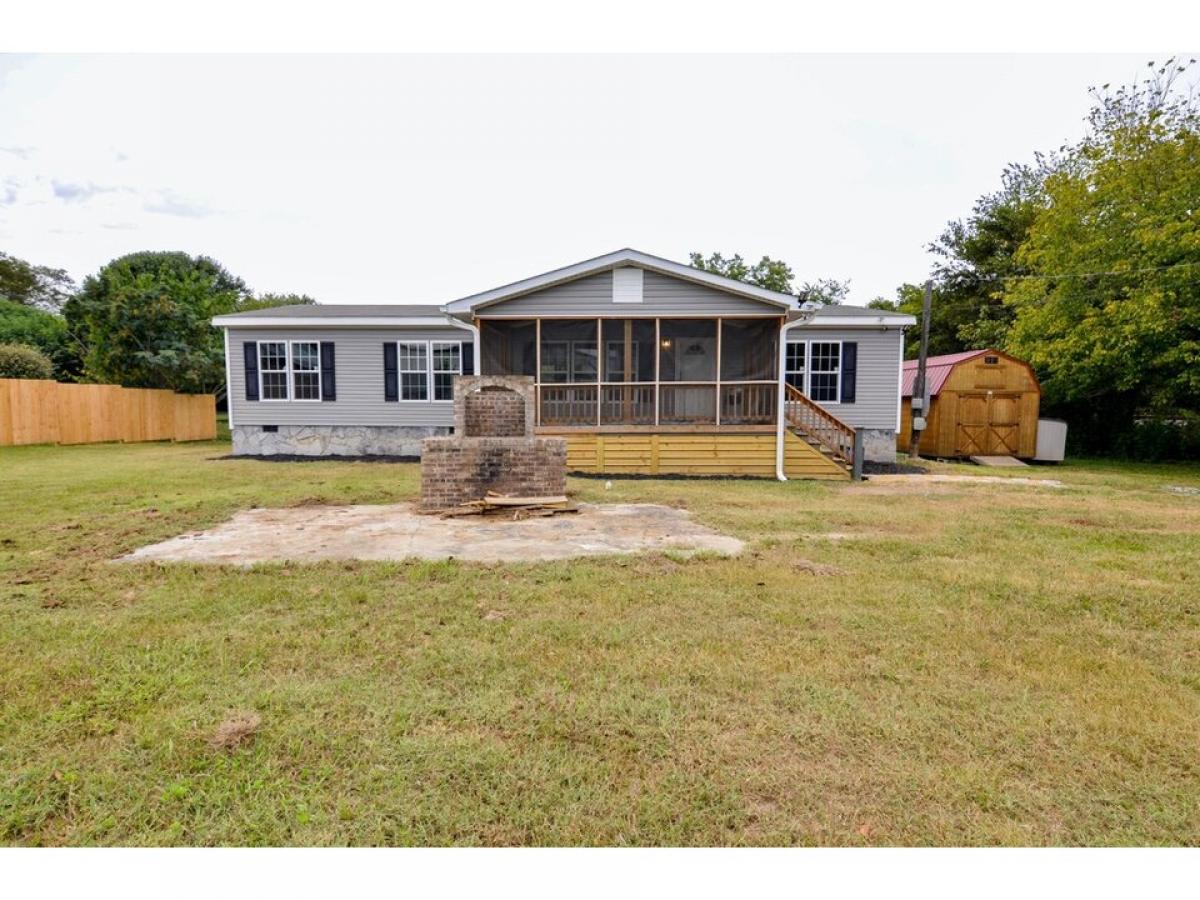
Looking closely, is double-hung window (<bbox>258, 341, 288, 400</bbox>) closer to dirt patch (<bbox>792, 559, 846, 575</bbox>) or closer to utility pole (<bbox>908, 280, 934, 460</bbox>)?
dirt patch (<bbox>792, 559, 846, 575</bbox>)

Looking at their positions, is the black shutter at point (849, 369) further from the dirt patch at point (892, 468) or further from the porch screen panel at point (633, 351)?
the porch screen panel at point (633, 351)

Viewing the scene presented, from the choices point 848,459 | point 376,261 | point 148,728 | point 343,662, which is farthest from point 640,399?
point 376,261

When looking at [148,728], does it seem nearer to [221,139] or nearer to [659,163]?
[221,139]

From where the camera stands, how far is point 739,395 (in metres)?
11.6

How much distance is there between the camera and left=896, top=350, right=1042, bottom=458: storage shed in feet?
50.4

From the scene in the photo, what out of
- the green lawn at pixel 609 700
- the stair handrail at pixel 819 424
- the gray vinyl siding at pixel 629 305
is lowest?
the green lawn at pixel 609 700

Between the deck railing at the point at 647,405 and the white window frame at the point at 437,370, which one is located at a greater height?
the white window frame at the point at 437,370

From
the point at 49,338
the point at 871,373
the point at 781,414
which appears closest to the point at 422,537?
the point at 781,414

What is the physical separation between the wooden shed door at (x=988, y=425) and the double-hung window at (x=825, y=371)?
14.5 feet

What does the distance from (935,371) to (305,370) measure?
55.3ft

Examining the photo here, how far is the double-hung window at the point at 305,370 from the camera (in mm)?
13977

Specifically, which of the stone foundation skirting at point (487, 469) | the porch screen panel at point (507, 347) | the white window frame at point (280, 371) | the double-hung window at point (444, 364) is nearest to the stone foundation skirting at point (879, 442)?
the porch screen panel at point (507, 347)

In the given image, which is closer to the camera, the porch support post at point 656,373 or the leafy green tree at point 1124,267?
the porch support post at point 656,373

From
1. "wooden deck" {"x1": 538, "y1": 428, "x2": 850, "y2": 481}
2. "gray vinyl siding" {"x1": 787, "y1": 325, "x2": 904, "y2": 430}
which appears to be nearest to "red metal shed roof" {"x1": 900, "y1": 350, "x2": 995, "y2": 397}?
"gray vinyl siding" {"x1": 787, "y1": 325, "x2": 904, "y2": 430}
